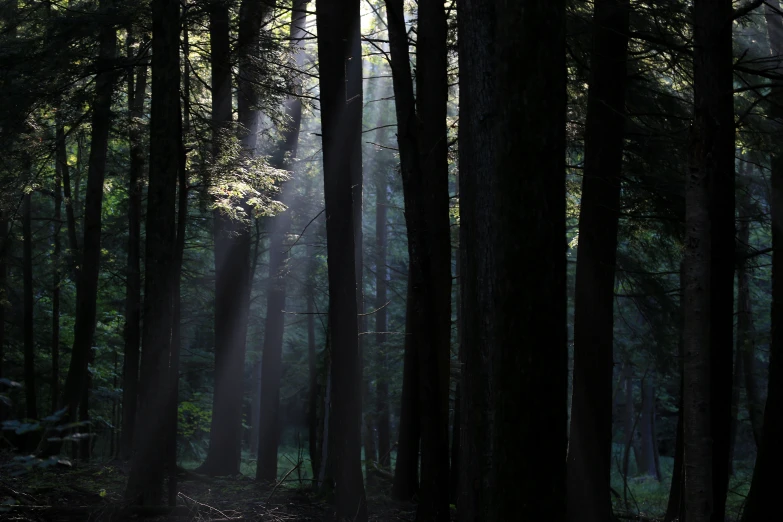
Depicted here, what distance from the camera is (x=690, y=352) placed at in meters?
5.91

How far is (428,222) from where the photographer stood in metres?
9.16

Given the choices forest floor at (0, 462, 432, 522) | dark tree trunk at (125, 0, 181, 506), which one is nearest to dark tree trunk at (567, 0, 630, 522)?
forest floor at (0, 462, 432, 522)

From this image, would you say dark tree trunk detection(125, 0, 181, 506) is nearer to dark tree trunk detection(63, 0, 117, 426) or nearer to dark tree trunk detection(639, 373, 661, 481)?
dark tree trunk detection(63, 0, 117, 426)

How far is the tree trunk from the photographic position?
3.99 meters

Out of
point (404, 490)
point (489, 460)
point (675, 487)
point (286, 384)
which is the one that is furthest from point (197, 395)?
point (489, 460)

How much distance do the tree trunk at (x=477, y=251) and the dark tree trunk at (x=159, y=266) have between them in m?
5.16

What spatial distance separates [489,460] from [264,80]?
8950mm

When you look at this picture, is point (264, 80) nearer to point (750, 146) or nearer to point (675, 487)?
point (750, 146)

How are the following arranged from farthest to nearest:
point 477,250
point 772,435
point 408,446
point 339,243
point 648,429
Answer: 1. point 648,429
2. point 408,446
3. point 772,435
4. point 339,243
5. point 477,250

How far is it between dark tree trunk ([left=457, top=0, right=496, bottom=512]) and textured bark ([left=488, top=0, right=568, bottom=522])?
2.5 inches

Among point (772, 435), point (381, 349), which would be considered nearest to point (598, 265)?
point (772, 435)

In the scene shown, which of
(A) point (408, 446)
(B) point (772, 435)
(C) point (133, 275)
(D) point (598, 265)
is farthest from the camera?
(C) point (133, 275)

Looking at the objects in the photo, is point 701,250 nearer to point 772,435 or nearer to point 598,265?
point 598,265

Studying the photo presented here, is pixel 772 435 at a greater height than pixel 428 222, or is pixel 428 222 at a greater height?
pixel 428 222
